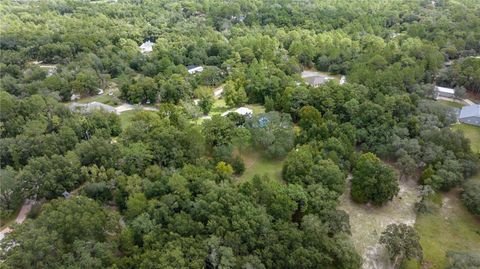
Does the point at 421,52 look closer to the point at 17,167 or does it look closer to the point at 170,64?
the point at 170,64

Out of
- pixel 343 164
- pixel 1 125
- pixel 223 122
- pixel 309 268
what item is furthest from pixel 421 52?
pixel 1 125

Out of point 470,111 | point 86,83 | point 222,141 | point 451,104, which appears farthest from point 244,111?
point 451,104

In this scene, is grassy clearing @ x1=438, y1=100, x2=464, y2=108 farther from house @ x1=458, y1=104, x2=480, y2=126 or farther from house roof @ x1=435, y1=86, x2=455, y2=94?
house @ x1=458, y1=104, x2=480, y2=126

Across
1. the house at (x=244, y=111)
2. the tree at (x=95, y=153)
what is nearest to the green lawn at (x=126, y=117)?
the tree at (x=95, y=153)

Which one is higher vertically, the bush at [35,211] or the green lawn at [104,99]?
the bush at [35,211]

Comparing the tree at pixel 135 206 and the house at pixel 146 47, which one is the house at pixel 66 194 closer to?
the tree at pixel 135 206
